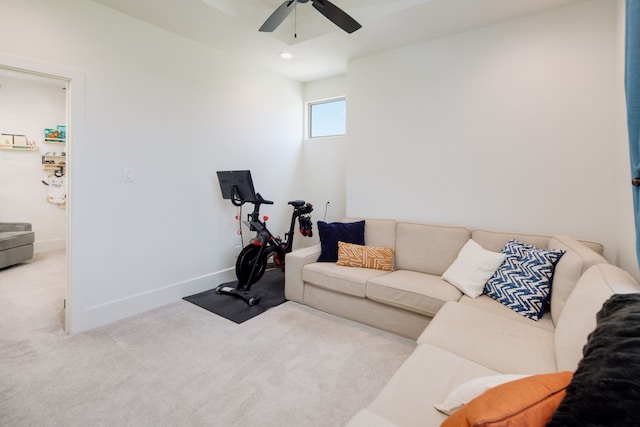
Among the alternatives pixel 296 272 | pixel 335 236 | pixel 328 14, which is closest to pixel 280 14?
pixel 328 14

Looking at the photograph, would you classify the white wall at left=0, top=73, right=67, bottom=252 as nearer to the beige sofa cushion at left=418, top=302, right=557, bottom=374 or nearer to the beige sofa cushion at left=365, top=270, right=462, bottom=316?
the beige sofa cushion at left=365, top=270, right=462, bottom=316

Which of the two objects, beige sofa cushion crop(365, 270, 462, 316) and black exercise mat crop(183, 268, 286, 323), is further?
black exercise mat crop(183, 268, 286, 323)

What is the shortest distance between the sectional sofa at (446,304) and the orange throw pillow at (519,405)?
222 mm

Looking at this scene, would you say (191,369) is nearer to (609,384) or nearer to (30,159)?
(609,384)

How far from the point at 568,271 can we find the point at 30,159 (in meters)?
7.33

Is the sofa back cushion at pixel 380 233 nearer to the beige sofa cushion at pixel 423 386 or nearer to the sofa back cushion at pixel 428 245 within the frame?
the sofa back cushion at pixel 428 245

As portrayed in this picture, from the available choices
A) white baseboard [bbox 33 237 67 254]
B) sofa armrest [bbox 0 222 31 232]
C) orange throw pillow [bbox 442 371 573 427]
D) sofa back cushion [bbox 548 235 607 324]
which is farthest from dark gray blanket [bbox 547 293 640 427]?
white baseboard [bbox 33 237 67 254]

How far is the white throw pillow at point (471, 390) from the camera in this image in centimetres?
96

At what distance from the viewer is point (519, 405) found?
2.27 feet

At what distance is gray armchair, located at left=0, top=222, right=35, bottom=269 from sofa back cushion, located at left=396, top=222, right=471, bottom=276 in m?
5.22

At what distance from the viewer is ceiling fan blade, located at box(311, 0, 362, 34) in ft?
6.99

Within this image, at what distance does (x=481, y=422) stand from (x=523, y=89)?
9.63ft

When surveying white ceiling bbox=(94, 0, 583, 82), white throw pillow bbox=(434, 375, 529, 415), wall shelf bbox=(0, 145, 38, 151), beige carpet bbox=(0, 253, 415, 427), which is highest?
white ceiling bbox=(94, 0, 583, 82)

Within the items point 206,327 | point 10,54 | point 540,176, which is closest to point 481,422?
point 206,327
